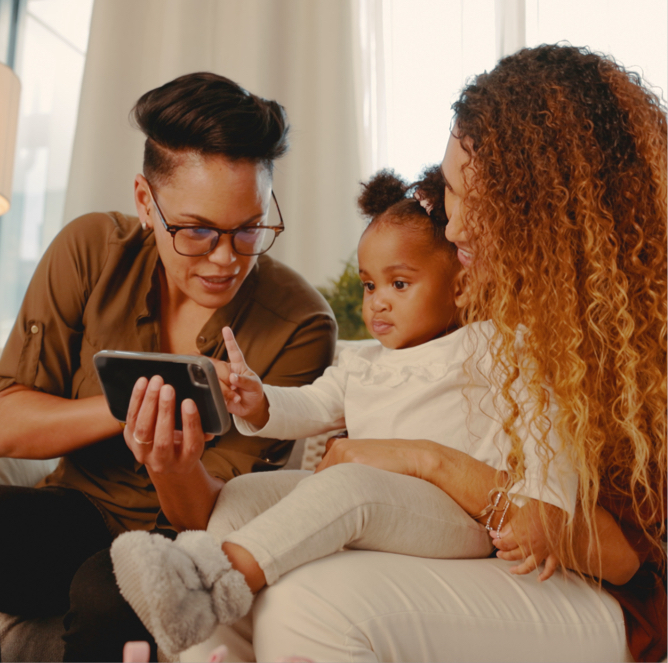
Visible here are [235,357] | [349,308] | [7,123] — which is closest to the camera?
[235,357]

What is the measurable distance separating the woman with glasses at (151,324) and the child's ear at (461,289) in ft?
1.10

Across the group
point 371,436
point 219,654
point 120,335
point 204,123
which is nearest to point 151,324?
point 120,335

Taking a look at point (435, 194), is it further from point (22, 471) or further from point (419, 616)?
point (22, 471)

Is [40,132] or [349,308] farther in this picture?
[40,132]

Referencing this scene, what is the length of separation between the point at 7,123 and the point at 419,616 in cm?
171

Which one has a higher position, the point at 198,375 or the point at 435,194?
the point at 435,194

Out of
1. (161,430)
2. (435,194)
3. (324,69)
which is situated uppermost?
(324,69)

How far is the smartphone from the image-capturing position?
39.3 inches

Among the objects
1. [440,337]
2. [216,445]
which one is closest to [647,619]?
[440,337]

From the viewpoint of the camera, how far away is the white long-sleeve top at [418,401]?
3.65ft

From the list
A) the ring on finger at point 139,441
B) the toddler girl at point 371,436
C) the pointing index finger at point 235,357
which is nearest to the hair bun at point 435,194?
the toddler girl at point 371,436

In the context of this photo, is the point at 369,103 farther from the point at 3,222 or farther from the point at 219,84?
the point at 3,222

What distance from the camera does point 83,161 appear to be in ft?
9.19

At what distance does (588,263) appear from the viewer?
988 millimetres
